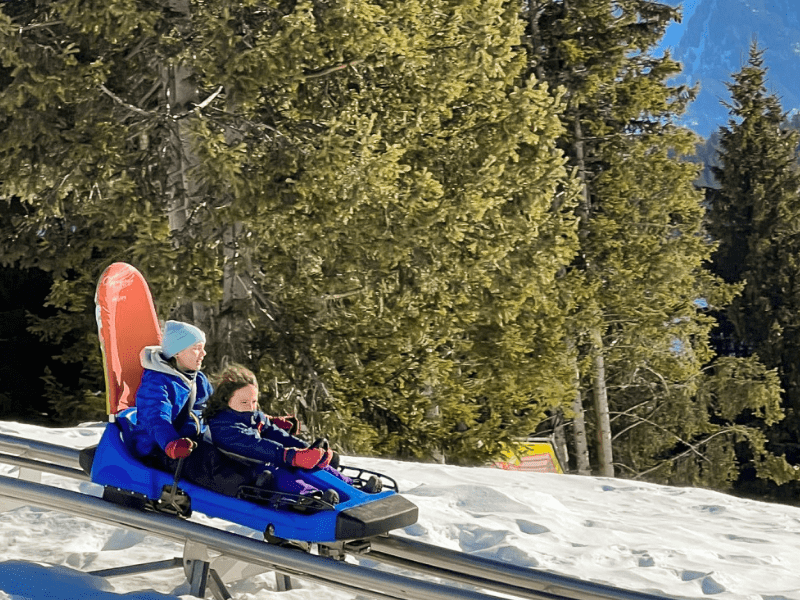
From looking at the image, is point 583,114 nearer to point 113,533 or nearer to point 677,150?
point 677,150

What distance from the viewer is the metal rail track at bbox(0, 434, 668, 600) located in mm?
4312

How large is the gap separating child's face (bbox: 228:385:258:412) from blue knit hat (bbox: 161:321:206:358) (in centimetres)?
36

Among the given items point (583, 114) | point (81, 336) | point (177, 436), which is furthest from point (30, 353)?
point (177, 436)

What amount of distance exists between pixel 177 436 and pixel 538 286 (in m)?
9.50

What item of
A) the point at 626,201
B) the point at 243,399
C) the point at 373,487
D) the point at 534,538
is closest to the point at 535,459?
the point at 626,201

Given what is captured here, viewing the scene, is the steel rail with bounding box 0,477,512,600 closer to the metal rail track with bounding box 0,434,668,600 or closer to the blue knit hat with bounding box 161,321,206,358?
the metal rail track with bounding box 0,434,668,600

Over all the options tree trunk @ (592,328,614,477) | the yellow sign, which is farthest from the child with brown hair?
tree trunk @ (592,328,614,477)

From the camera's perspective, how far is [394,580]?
430cm

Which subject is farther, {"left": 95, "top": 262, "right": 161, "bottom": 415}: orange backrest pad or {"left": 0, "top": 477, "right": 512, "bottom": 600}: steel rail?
{"left": 95, "top": 262, "right": 161, "bottom": 415}: orange backrest pad

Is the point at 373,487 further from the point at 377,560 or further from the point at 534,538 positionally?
the point at 534,538

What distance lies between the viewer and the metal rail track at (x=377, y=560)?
4312 millimetres

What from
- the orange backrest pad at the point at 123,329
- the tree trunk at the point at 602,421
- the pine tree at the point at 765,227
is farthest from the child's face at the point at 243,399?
the pine tree at the point at 765,227

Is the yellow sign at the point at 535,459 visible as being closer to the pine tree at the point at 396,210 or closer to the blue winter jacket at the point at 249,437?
the pine tree at the point at 396,210

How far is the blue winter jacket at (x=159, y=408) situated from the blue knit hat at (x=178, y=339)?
0.05 meters
